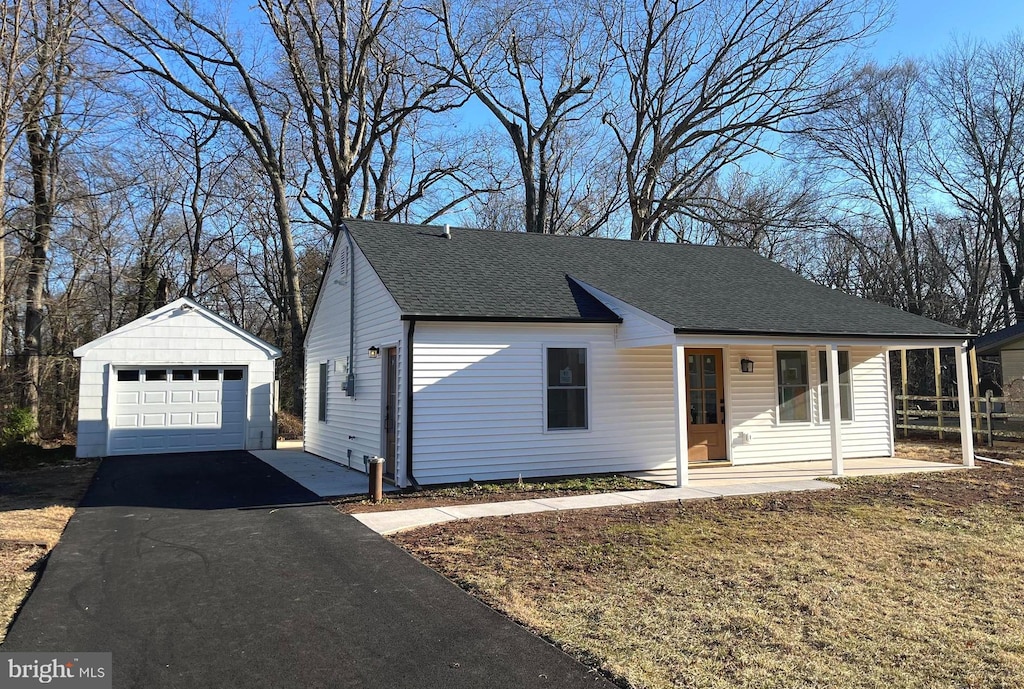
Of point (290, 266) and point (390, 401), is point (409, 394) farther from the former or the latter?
point (290, 266)

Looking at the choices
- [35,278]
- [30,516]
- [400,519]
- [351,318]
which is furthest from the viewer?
[35,278]

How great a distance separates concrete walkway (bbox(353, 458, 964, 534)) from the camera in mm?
8422

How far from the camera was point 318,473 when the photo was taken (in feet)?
41.5

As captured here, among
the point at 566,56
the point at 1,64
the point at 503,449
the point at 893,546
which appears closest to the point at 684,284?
the point at 503,449

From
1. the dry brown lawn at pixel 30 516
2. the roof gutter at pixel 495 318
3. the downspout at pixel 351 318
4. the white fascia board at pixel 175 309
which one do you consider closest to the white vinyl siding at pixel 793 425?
the roof gutter at pixel 495 318

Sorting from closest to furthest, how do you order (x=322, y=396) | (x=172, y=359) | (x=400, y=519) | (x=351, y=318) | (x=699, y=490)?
(x=400, y=519) → (x=699, y=490) → (x=351, y=318) → (x=322, y=396) → (x=172, y=359)

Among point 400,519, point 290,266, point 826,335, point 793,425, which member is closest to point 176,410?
point 290,266

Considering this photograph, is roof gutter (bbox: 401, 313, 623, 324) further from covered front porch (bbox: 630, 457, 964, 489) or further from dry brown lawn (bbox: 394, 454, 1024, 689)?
dry brown lawn (bbox: 394, 454, 1024, 689)

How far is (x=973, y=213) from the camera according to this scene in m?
29.5

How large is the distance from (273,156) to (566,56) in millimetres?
11380

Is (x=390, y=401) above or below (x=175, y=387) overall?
below

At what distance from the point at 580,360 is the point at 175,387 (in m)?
10.9

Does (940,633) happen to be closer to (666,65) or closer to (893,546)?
(893,546)

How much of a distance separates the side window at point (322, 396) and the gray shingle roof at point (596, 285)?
3.74 metres
